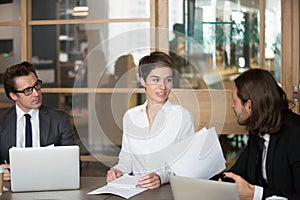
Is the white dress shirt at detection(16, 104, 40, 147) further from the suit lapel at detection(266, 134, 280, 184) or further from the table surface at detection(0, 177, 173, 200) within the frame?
the suit lapel at detection(266, 134, 280, 184)

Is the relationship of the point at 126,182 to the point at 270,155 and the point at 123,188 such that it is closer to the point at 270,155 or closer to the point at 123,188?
the point at 123,188

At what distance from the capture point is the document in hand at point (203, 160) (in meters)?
2.76

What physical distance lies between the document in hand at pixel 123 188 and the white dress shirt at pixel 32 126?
68 centimetres

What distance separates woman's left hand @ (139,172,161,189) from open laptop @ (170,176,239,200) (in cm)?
42

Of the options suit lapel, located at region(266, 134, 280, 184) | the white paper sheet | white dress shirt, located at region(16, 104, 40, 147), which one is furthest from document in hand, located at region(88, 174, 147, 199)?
white dress shirt, located at region(16, 104, 40, 147)

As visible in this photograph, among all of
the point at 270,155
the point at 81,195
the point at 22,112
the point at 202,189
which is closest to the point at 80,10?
the point at 22,112

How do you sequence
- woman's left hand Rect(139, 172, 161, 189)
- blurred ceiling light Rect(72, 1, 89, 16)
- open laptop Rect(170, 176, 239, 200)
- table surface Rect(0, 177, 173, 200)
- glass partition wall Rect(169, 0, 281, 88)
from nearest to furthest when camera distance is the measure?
open laptop Rect(170, 176, 239, 200) → table surface Rect(0, 177, 173, 200) → woman's left hand Rect(139, 172, 161, 189) → glass partition wall Rect(169, 0, 281, 88) → blurred ceiling light Rect(72, 1, 89, 16)

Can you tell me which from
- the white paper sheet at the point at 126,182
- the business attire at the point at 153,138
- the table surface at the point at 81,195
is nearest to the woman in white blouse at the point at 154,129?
the business attire at the point at 153,138

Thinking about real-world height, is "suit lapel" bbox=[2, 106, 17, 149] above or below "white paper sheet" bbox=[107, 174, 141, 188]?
above

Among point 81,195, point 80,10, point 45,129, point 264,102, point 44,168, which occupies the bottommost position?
point 81,195

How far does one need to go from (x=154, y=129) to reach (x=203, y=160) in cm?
53

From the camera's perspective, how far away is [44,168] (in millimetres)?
2816

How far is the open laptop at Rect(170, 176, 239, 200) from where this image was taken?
2230 mm

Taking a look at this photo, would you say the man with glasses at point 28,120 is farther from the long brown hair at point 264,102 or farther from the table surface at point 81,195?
the long brown hair at point 264,102
